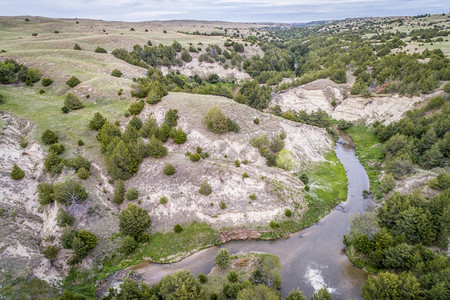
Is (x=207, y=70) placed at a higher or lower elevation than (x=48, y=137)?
higher

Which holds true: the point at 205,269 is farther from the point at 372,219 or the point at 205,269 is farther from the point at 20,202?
the point at 20,202

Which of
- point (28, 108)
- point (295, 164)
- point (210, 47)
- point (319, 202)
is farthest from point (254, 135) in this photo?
point (210, 47)

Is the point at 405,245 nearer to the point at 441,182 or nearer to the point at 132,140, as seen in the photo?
the point at 441,182

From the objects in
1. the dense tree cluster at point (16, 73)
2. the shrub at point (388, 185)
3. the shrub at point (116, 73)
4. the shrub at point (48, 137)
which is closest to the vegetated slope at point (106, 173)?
the shrub at point (48, 137)

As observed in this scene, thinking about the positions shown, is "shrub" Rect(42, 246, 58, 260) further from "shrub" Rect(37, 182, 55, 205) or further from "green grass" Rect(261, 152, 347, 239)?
"green grass" Rect(261, 152, 347, 239)

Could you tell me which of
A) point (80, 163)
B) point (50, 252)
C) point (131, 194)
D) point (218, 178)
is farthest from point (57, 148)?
point (218, 178)

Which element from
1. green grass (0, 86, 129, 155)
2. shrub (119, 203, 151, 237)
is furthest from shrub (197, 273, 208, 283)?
green grass (0, 86, 129, 155)
